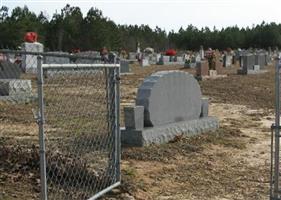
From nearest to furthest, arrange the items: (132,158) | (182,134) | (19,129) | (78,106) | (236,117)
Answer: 1. (132,158)
2. (182,134)
3. (19,129)
4. (78,106)
5. (236,117)

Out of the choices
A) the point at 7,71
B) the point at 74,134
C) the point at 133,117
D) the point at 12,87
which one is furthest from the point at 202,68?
the point at 74,134

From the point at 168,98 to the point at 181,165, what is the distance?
81.7 inches

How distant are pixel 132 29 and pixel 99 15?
31.2 metres

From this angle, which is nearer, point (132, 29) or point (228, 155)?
point (228, 155)

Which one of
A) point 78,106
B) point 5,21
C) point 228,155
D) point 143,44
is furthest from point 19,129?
point 143,44

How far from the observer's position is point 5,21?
75500 millimetres

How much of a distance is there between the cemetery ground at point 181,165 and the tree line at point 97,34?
46.5 metres

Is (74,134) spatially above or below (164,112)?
below

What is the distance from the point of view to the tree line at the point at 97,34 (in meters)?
74.9

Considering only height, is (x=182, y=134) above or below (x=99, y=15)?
below

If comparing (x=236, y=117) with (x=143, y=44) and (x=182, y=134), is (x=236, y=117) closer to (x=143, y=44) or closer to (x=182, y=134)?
(x=182, y=134)

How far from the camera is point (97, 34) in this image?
3137 inches

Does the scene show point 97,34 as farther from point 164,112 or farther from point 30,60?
point 164,112

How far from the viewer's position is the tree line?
74.9m
